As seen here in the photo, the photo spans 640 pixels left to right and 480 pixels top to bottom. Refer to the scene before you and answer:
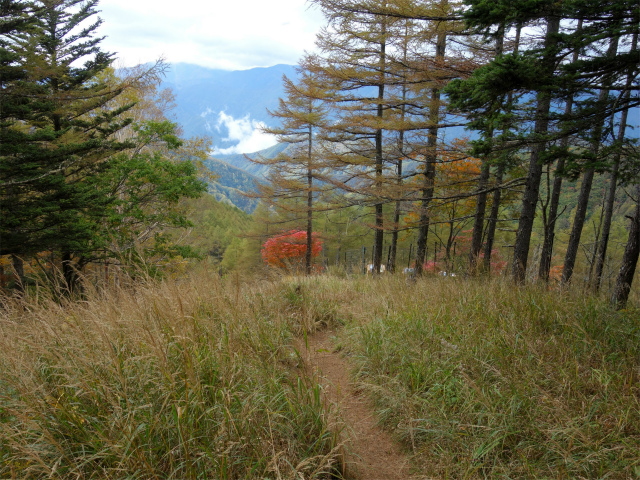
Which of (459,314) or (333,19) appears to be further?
(333,19)

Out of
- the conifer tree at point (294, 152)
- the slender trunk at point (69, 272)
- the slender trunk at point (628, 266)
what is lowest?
the slender trunk at point (69, 272)

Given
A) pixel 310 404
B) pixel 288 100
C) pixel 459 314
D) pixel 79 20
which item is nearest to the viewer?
pixel 310 404

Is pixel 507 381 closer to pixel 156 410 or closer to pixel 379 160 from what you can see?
pixel 156 410

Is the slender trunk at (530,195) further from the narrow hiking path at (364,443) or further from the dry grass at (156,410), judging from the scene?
the dry grass at (156,410)

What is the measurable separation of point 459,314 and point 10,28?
32.0ft

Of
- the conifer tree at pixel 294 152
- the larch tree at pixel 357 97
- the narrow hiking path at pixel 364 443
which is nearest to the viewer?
the narrow hiking path at pixel 364 443

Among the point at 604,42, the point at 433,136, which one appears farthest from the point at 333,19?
the point at 604,42

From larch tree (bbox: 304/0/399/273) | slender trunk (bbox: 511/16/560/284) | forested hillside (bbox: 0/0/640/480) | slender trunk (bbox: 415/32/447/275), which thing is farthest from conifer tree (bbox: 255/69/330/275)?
slender trunk (bbox: 511/16/560/284)

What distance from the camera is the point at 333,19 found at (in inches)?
269

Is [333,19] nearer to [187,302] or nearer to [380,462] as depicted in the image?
[187,302]

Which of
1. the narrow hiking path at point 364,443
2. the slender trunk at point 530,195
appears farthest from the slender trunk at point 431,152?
the narrow hiking path at point 364,443

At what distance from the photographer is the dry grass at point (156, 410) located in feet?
5.34

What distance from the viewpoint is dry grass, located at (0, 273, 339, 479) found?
163cm

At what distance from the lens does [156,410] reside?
1.96 metres
